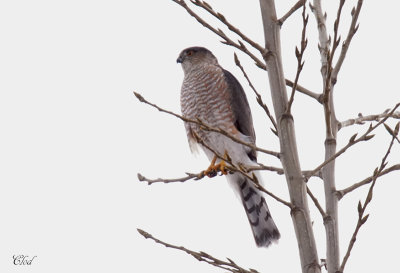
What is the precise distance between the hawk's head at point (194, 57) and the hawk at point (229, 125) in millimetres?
495

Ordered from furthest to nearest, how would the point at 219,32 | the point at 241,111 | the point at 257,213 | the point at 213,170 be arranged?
the point at 241,111
the point at 257,213
the point at 213,170
the point at 219,32

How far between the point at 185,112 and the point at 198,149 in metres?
0.43

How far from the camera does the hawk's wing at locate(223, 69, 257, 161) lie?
20.7 ft

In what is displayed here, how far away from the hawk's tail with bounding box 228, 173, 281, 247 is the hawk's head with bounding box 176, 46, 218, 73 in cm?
157

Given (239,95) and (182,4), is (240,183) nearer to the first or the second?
A: (239,95)

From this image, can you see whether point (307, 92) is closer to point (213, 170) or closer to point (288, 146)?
point (288, 146)

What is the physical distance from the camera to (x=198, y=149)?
21.7ft

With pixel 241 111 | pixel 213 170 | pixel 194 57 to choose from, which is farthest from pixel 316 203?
pixel 194 57

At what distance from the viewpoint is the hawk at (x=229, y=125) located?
6.19 meters

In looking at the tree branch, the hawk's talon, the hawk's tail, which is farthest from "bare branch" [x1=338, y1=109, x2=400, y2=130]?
the hawk's tail

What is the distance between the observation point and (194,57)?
7363 millimetres

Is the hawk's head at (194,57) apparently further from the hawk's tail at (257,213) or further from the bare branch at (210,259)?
the bare branch at (210,259)

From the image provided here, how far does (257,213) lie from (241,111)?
108cm

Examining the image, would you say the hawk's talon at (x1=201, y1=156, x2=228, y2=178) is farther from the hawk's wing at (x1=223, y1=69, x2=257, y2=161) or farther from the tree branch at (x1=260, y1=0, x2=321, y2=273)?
the tree branch at (x1=260, y1=0, x2=321, y2=273)
